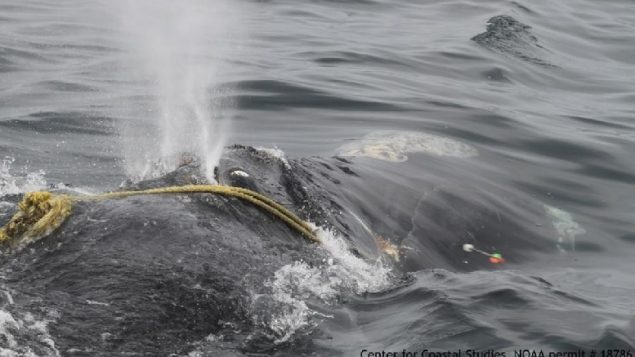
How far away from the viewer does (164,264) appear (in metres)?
5.03

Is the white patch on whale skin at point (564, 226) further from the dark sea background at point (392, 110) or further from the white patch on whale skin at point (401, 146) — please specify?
the white patch on whale skin at point (401, 146)

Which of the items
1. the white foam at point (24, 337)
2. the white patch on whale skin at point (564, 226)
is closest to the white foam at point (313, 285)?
the white foam at point (24, 337)

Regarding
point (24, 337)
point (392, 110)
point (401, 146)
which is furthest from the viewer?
point (392, 110)

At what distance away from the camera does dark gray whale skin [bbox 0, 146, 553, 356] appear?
467cm

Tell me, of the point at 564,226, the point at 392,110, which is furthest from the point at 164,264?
the point at 392,110

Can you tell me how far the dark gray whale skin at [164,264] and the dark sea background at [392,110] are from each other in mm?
215

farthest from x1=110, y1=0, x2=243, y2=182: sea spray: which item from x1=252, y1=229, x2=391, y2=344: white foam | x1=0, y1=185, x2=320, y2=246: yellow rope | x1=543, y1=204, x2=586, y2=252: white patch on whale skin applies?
x1=543, y1=204, x2=586, y2=252: white patch on whale skin

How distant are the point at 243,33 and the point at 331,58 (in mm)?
2678

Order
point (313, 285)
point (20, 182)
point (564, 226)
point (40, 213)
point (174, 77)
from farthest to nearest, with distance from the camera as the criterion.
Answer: point (174, 77), point (564, 226), point (20, 182), point (313, 285), point (40, 213)

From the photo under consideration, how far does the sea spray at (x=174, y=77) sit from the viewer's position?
306 inches

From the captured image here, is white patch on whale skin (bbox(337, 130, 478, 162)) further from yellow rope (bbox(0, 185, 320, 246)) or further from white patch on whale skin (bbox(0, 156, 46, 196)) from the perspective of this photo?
yellow rope (bbox(0, 185, 320, 246))

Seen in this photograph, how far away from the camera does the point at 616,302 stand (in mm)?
6977

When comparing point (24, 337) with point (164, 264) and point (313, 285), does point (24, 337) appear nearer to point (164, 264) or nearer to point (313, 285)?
point (164, 264)

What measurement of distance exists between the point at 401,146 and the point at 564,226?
1.86 meters
